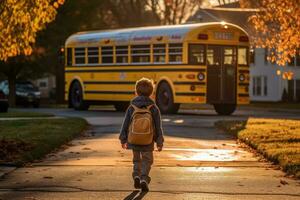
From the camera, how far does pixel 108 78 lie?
105ft

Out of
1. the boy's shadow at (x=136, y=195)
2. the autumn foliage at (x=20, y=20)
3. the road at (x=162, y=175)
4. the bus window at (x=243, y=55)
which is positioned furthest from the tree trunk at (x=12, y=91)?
the boy's shadow at (x=136, y=195)

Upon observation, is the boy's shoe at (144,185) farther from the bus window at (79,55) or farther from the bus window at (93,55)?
the bus window at (79,55)

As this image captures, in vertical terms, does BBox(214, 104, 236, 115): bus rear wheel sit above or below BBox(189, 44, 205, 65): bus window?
below

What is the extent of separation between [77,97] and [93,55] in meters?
2.43

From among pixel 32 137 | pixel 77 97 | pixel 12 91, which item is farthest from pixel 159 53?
pixel 12 91

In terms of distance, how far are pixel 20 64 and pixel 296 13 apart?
33.3 m

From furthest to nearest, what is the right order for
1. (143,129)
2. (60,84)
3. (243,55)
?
(60,84), (243,55), (143,129)

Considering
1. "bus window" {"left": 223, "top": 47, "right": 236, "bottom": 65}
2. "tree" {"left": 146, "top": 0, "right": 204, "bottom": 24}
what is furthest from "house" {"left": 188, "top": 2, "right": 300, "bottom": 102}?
"bus window" {"left": 223, "top": 47, "right": 236, "bottom": 65}

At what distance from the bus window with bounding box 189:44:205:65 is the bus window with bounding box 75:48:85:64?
6.50 m

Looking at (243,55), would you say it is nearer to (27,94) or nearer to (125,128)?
(125,128)

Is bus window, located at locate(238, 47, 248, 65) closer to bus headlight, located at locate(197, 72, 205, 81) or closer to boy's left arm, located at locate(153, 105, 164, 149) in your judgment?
bus headlight, located at locate(197, 72, 205, 81)

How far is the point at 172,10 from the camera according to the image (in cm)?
6931

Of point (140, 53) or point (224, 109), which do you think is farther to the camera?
point (224, 109)

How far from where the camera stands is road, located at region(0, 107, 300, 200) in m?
10.1
